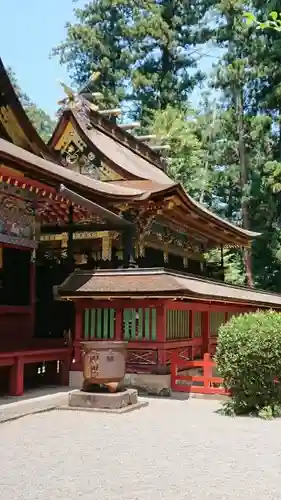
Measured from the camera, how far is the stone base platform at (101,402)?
10.4m

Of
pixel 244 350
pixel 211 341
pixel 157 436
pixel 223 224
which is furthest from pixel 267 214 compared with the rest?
pixel 157 436

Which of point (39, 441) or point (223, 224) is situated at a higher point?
point (223, 224)

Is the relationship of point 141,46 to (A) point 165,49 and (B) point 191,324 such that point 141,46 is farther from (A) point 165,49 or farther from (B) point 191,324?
(B) point 191,324

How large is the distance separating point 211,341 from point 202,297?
4204mm

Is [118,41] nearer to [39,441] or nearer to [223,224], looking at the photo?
[223,224]

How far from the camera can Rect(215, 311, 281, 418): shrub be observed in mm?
10117

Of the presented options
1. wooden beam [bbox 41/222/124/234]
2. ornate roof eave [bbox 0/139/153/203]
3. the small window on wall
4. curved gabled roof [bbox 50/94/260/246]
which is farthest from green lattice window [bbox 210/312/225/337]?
the small window on wall

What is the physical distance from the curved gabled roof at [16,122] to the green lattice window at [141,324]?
4928mm

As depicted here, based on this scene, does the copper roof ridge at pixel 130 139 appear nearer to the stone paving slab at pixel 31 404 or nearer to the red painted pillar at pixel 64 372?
the red painted pillar at pixel 64 372

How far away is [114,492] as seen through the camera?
5562 millimetres

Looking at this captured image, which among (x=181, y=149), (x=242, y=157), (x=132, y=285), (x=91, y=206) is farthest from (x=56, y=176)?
(x=242, y=157)

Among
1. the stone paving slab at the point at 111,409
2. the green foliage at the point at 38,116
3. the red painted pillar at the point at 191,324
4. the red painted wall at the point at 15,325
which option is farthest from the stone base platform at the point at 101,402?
the green foliage at the point at 38,116

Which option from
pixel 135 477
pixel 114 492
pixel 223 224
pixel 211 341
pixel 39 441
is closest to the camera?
pixel 114 492

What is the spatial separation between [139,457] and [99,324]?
6659 millimetres
